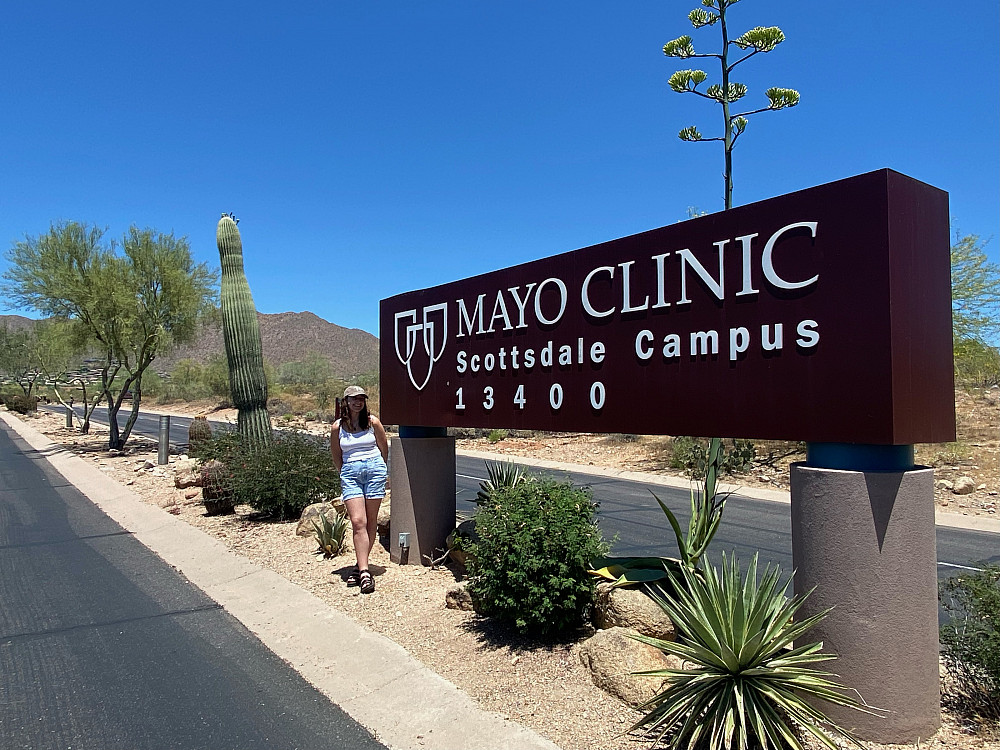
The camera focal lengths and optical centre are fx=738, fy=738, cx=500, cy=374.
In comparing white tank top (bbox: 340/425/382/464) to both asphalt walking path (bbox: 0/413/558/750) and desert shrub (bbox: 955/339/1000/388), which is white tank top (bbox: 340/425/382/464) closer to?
asphalt walking path (bbox: 0/413/558/750)

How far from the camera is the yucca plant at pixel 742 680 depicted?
350cm

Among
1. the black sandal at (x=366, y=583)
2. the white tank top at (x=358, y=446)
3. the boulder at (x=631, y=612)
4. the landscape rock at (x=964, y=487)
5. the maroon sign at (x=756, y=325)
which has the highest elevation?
the maroon sign at (x=756, y=325)

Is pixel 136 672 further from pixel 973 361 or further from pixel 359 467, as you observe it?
pixel 973 361

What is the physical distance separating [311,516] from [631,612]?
5.50 m

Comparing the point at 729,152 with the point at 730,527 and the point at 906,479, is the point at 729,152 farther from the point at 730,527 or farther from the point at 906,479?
the point at 730,527

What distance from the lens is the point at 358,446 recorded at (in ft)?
23.7

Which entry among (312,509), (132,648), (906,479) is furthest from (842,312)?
(312,509)

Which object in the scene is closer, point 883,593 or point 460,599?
point 883,593

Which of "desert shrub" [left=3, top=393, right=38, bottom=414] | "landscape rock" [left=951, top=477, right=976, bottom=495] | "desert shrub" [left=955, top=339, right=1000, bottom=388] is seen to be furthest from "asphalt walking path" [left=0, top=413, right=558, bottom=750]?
"desert shrub" [left=3, top=393, right=38, bottom=414]

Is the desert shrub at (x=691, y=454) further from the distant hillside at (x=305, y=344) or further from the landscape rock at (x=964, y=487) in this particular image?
the distant hillside at (x=305, y=344)

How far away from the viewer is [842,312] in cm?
400

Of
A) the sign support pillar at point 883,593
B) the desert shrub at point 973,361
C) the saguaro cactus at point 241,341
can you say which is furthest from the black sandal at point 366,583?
the desert shrub at point 973,361

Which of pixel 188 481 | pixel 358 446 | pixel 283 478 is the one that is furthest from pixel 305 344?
pixel 358 446

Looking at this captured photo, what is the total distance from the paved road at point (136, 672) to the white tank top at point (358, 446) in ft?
5.89
